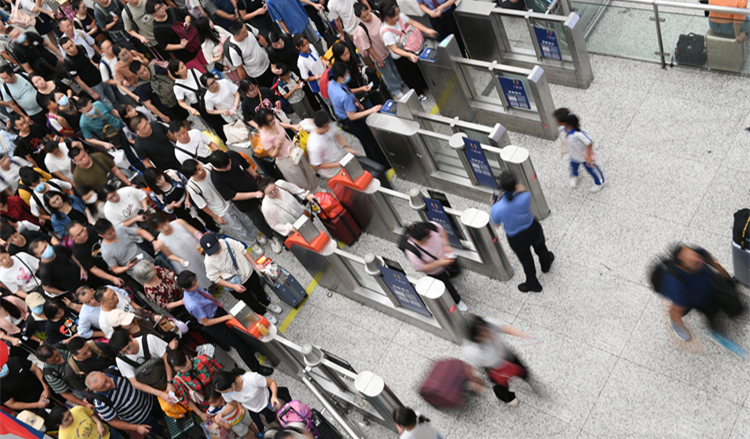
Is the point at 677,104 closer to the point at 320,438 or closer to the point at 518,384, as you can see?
the point at 518,384

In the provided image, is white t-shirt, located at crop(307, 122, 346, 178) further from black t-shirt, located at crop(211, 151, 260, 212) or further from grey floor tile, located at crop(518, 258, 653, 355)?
grey floor tile, located at crop(518, 258, 653, 355)

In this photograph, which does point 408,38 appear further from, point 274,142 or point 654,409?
point 654,409

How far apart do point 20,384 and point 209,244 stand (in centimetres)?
258

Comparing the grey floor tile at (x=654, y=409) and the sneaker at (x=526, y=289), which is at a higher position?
the sneaker at (x=526, y=289)

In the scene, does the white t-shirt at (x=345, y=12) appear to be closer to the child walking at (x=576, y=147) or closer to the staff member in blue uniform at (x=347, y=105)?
the staff member in blue uniform at (x=347, y=105)

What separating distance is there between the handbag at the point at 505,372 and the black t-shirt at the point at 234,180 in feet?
12.2

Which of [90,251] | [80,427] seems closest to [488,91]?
[90,251]

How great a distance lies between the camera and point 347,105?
769cm

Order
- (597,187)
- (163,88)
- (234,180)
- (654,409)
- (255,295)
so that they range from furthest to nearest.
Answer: (163,88)
(255,295)
(234,180)
(597,187)
(654,409)

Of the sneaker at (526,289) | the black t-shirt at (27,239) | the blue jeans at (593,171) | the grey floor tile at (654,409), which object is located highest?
the black t-shirt at (27,239)

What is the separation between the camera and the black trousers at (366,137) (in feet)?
26.0

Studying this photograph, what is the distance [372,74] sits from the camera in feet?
27.2

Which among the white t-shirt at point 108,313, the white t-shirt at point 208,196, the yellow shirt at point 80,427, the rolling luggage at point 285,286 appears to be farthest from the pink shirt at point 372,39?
the yellow shirt at point 80,427

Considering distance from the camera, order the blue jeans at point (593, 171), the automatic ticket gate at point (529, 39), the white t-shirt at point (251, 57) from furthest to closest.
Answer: the white t-shirt at point (251, 57), the automatic ticket gate at point (529, 39), the blue jeans at point (593, 171)
